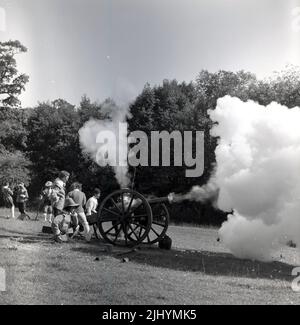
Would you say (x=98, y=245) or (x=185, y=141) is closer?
(x=98, y=245)

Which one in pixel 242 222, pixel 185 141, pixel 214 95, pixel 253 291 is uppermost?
pixel 214 95

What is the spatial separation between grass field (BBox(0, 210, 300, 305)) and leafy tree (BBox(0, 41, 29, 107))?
69.9 ft

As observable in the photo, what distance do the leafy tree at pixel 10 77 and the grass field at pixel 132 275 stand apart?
21.3 meters

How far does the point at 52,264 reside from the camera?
32.9 feet

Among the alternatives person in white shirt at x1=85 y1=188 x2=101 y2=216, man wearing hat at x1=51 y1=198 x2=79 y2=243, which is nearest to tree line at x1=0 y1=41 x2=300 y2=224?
person in white shirt at x1=85 y1=188 x2=101 y2=216

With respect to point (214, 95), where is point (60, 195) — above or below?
below

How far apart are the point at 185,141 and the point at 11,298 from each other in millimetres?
26376

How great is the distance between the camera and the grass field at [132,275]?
777 cm

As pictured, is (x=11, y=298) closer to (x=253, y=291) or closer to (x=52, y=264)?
(x=52, y=264)

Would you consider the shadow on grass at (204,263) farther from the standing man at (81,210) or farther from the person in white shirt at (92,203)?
the person in white shirt at (92,203)

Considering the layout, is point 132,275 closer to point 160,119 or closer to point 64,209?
point 64,209

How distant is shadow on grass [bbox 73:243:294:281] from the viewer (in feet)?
34.3

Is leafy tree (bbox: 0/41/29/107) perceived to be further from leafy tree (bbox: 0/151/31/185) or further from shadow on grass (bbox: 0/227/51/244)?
shadow on grass (bbox: 0/227/51/244)
